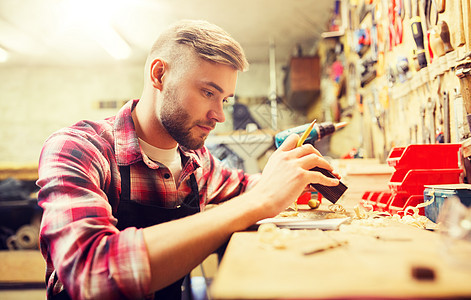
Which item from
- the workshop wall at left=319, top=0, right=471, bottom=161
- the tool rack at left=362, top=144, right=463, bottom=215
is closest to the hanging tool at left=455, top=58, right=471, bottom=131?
the workshop wall at left=319, top=0, right=471, bottom=161

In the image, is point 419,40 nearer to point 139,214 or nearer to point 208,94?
point 208,94

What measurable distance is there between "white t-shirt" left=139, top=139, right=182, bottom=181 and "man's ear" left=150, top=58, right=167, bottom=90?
0.70 feet

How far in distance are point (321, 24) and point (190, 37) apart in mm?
3720

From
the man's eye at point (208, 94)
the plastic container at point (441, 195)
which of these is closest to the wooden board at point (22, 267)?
the man's eye at point (208, 94)

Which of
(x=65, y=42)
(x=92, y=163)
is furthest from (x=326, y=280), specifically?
(x=65, y=42)

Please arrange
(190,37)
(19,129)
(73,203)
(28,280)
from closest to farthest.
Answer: (73,203) < (190,37) < (28,280) < (19,129)

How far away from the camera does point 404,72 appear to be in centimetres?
172

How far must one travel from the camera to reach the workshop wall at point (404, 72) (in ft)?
4.11

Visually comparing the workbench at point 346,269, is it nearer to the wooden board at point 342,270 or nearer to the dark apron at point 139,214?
the wooden board at point 342,270

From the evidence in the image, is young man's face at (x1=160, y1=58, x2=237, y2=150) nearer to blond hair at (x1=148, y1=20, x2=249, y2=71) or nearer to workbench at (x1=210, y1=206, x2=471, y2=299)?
blond hair at (x1=148, y1=20, x2=249, y2=71)

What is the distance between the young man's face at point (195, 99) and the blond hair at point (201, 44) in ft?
0.09

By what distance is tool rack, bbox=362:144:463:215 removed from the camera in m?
1.10

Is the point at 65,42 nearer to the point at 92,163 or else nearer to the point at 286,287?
Answer: the point at 92,163

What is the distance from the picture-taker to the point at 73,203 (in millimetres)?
730
